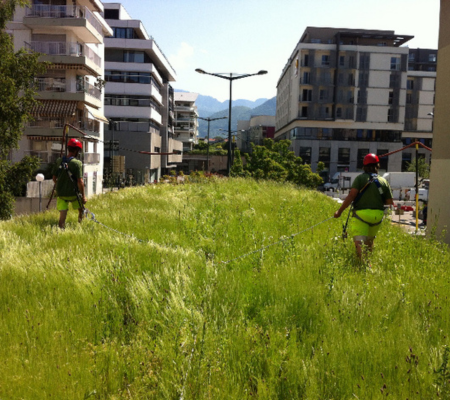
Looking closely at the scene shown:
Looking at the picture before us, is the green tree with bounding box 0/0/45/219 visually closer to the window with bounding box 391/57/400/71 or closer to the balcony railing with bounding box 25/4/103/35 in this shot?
the balcony railing with bounding box 25/4/103/35

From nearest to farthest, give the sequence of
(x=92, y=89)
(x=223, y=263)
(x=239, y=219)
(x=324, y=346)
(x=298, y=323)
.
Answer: (x=324, y=346), (x=298, y=323), (x=223, y=263), (x=239, y=219), (x=92, y=89)

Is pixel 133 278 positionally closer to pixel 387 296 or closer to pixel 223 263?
pixel 223 263

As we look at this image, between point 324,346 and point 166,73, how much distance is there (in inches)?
2554

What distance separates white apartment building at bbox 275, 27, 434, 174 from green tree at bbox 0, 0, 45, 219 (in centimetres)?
5628

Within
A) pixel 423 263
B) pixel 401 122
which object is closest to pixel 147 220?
pixel 423 263

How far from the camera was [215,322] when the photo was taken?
376 centimetres

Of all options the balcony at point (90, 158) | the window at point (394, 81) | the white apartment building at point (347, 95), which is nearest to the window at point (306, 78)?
the white apartment building at point (347, 95)

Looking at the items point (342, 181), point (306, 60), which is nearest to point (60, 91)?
point (342, 181)

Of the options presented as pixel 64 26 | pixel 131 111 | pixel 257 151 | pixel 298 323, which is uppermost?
pixel 64 26

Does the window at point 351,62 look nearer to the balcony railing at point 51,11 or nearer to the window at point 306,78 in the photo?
the window at point 306,78

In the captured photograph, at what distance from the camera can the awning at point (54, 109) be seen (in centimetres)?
2944

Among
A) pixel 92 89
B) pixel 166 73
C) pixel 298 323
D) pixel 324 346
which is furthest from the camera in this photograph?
pixel 166 73

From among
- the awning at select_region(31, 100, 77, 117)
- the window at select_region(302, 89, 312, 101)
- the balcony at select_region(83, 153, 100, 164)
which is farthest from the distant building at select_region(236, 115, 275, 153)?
the awning at select_region(31, 100, 77, 117)

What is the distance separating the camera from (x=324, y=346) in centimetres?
345
